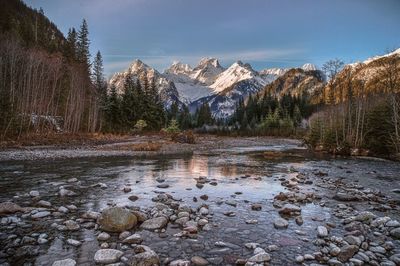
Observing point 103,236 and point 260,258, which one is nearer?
point 260,258

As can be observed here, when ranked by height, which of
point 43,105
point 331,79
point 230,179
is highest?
point 331,79

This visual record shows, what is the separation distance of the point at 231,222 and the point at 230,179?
758 cm

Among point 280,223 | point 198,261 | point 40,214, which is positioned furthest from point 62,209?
point 280,223

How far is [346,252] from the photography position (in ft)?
21.1

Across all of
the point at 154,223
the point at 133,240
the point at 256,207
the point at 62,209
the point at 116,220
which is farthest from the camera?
the point at 256,207

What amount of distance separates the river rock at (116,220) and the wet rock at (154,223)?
29 cm

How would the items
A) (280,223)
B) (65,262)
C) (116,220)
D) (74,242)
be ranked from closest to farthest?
1. (65,262)
2. (74,242)
3. (116,220)
4. (280,223)

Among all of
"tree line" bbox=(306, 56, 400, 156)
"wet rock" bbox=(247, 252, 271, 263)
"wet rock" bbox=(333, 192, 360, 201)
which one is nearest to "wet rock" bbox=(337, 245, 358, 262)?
"wet rock" bbox=(247, 252, 271, 263)

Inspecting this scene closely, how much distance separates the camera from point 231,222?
877cm

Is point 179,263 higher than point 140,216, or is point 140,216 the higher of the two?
point 140,216

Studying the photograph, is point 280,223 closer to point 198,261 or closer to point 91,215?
point 198,261

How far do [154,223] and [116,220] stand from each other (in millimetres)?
1003

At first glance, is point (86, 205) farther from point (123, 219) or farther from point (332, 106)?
point (332, 106)

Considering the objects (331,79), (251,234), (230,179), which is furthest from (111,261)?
(331,79)
